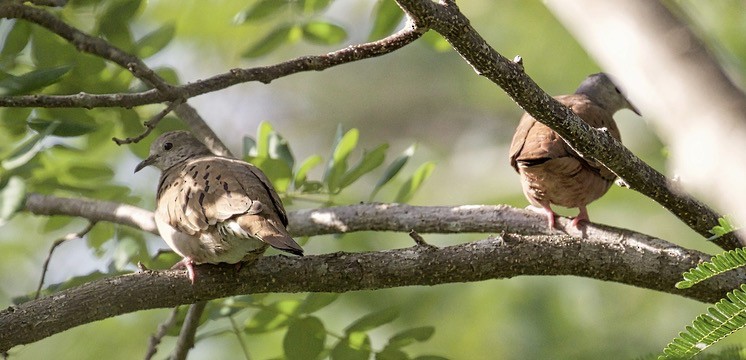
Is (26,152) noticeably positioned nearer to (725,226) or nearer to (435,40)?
(435,40)

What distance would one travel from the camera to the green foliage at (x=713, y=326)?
2.65m

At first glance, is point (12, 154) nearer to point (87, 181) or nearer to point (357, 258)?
point (87, 181)

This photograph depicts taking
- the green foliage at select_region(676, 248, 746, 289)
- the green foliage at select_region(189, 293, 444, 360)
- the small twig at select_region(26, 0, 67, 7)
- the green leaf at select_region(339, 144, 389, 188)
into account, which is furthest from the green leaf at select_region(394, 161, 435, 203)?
the green foliage at select_region(676, 248, 746, 289)

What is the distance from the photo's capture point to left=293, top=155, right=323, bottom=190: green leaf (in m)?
4.73

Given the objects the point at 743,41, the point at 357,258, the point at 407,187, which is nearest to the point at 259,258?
the point at 357,258

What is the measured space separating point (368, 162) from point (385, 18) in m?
0.83

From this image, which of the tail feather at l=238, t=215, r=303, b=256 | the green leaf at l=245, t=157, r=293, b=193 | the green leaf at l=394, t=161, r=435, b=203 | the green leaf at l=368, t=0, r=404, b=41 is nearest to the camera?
the tail feather at l=238, t=215, r=303, b=256

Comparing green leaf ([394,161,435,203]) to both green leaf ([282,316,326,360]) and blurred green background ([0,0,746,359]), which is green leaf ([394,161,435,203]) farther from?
green leaf ([282,316,326,360])

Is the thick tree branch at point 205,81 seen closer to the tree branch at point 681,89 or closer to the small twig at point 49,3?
the small twig at point 49,3

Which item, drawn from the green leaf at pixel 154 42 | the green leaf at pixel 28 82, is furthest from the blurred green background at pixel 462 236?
the green leaf at pixel 28 82

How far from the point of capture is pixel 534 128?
15.5ft

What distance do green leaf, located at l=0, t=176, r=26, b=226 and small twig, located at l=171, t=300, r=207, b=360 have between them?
2.92 feet

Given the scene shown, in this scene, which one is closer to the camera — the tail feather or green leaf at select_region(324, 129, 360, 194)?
the tail feather

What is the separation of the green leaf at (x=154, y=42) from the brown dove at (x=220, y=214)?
78cm
